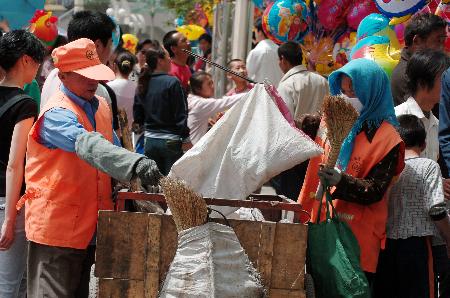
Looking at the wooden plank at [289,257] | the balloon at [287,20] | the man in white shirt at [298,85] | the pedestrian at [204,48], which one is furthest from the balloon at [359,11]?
the pedestrian at [204,48]

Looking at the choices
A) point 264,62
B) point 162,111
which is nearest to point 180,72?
point 264,62

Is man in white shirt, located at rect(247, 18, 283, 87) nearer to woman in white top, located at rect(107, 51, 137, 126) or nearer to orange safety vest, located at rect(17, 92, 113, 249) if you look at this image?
woman in white top, located at rect(107, 51, 137, 126)

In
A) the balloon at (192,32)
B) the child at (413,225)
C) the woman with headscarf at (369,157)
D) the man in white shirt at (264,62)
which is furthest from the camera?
the balloon at (192,32)

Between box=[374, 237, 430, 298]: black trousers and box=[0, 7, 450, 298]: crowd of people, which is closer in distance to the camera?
box=[0, 7, 450, 298]: crowd of people

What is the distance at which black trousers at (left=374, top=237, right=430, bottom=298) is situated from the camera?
457 cm

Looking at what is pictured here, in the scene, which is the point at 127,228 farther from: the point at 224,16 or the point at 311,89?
the point at 224,16

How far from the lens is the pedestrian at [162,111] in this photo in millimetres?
8195

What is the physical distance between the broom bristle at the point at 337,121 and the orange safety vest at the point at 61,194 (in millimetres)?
1059

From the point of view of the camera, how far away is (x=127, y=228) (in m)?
3.61

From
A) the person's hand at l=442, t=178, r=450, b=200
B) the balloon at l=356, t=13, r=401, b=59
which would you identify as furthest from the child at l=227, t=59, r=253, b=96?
the person's hand at l=442, t=178, r=450, b=200

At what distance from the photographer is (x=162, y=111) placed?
8227 millimetres

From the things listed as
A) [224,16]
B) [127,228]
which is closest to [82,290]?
[127,228]

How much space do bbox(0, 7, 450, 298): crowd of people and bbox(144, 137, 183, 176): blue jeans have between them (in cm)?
259

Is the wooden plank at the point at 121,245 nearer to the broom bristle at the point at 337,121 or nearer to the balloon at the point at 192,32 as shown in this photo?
the broom bristle at the point at 337,121
